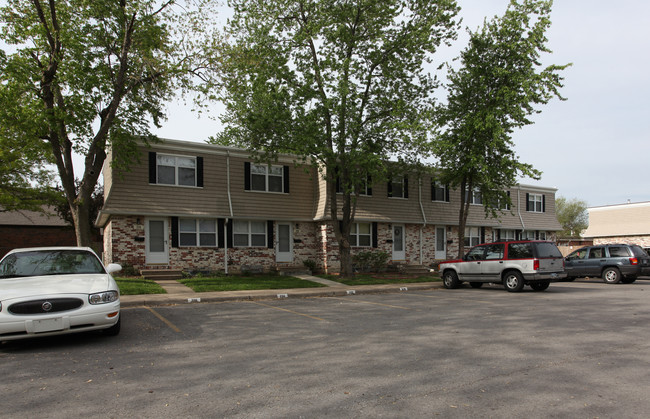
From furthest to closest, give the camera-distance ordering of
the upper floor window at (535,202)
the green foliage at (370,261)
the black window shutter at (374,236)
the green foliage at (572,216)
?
the green foliage at (572,216)
the upper floor window at (535,202)
the black window shutter at (374,236)
the green foliage at (370,261)

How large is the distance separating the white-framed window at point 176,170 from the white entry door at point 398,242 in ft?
37.2

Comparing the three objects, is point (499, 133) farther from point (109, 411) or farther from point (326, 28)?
point (109, 411)

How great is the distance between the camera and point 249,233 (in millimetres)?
21094

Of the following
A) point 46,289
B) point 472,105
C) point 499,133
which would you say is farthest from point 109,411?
point 472,105

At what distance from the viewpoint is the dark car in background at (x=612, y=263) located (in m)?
18.9

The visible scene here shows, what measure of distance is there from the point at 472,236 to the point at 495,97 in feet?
35.0

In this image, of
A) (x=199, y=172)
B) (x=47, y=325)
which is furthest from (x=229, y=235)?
(x=47, y=325)

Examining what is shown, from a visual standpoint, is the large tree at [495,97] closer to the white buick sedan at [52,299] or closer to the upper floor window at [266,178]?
the upper floor window at [266,178]

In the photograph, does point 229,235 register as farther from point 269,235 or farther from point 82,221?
point 82,221

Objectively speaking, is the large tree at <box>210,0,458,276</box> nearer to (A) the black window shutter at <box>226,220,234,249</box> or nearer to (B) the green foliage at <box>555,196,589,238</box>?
(A) the black window shutter at <box>226,220,234,249</box>

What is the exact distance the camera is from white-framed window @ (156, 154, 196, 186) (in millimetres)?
19219

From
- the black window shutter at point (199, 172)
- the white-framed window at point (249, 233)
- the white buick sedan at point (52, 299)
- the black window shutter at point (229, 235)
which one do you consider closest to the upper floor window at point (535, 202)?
the white-framed window at point (249, 233)

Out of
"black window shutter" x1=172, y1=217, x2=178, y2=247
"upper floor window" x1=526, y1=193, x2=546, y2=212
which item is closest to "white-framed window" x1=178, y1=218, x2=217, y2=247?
"black window shutter" x1=172, y1=217, x2=178, y2=247

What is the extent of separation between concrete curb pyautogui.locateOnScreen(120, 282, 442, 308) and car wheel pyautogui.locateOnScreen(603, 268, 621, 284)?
7.98 metres
